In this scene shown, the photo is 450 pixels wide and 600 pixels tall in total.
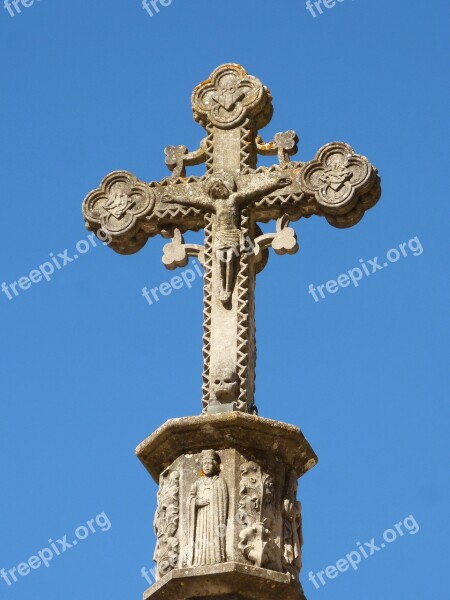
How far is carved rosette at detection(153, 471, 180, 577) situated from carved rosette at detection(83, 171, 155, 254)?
95.0 inches

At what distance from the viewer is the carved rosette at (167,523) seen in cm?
1038

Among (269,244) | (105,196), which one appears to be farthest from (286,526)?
(105,196)

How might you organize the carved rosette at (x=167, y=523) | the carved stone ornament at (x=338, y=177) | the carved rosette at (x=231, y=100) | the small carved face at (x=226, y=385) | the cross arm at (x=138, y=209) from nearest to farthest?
1. the carved rosette at (x=167, y=523)
2. the small carved face at (x=226, y=385)
3. the carved stone ornament at (x=338, y=177)
4. the cross arm at (x=138, y=209)
5. the carved rosette at (x=231, y=100)

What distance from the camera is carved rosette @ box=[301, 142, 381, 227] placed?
39.5ft

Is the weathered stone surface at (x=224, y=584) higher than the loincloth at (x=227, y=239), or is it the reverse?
the loincloth at (x=227, y=239)

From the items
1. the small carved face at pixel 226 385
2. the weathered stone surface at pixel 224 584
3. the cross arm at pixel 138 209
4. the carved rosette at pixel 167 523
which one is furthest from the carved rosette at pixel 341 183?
the weathered stone surface at pixel 224 584

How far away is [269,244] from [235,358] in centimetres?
119

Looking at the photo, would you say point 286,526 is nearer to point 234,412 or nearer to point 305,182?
point 234,412

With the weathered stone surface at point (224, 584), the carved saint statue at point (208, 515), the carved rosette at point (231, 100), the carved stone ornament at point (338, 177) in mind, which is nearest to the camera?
the weathered stone surface at point (224, 584)

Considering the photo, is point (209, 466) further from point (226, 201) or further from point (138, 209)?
point (138, 209)

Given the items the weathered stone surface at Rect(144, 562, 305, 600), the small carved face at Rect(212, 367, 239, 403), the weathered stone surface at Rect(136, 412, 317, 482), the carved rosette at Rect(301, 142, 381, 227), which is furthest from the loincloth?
the weathered stone surface at Rect(144, 562, 305, 600)

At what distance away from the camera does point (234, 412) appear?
34.8 feet

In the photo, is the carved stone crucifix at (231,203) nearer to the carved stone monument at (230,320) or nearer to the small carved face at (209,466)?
the carved stone monument at (230,320)

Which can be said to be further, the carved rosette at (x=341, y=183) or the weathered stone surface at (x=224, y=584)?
the carved rosette at (x=341, y=183)
